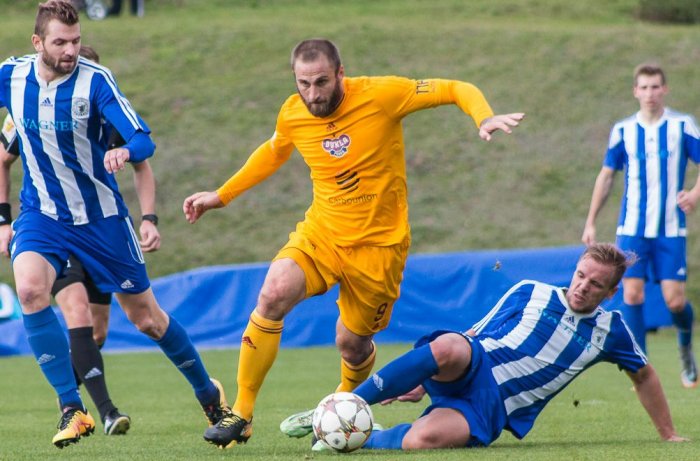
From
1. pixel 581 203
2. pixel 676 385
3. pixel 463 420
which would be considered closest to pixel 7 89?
pixel 463 420

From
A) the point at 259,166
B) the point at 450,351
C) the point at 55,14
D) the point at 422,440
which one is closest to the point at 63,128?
the point at 55,14

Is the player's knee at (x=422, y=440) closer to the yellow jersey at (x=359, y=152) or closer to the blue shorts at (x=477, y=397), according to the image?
the blue shorts at (x=477, y=397)

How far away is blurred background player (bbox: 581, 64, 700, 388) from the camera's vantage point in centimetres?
963

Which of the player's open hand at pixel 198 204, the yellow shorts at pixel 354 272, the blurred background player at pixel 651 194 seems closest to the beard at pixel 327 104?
the yellow shorts at pixel 354 272

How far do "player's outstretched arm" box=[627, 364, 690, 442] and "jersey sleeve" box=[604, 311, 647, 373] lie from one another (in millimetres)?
78

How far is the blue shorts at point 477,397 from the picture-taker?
5.97 m

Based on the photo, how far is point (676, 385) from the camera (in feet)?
32.9

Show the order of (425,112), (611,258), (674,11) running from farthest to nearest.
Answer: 1. (674,11)
2. (425,112)
3. (611,258)

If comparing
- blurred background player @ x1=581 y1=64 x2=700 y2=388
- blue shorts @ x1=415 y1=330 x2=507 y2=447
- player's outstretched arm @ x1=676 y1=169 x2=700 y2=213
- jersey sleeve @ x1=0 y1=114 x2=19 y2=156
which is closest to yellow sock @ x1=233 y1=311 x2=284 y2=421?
blue shorts @ x1=415 y1=330 x2=507 y2=447

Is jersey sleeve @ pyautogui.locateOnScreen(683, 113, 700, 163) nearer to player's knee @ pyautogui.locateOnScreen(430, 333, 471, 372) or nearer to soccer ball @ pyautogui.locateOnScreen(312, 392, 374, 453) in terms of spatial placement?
player's knee @ pyautogui.locateOnScreen(430, 333, 471, 372)

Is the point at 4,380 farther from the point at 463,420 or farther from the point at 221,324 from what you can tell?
the point at 463,420

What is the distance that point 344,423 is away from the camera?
564cm

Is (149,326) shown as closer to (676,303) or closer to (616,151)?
(616,151)

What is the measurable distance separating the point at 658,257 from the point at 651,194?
0.49 metres
